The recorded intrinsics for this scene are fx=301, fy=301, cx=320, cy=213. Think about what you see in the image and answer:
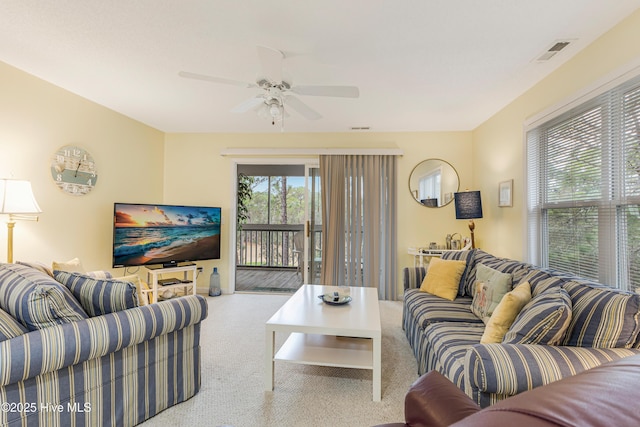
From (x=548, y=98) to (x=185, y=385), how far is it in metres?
3.65

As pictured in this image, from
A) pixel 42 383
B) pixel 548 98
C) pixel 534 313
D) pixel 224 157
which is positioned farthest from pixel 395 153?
pixel 42 383

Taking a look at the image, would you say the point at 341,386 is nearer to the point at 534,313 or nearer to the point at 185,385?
the point at 185,385

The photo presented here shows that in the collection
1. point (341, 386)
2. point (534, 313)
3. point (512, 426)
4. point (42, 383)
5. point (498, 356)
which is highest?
point (512, 426)

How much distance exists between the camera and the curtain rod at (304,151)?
436 cm

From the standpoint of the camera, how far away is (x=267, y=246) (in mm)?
6703

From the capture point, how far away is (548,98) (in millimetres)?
2662

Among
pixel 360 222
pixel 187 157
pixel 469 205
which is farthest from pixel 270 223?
pixel 469 205

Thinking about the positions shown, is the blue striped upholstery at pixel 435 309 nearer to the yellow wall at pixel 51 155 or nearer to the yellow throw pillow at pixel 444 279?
the yellow throw pillow at pixel 444 279

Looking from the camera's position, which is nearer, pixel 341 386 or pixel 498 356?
pixel 498 356

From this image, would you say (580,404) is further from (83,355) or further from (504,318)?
(83,355)

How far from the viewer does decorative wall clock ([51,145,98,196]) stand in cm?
305

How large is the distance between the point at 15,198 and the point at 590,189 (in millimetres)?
4386

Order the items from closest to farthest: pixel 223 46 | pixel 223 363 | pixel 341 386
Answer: pixel 341 386
pixel 223 46
pixel 223 363

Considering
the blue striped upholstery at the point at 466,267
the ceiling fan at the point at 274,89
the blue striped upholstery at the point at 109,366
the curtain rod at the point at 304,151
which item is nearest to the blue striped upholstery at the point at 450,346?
the blue striped upholstery at the point at 466,267
